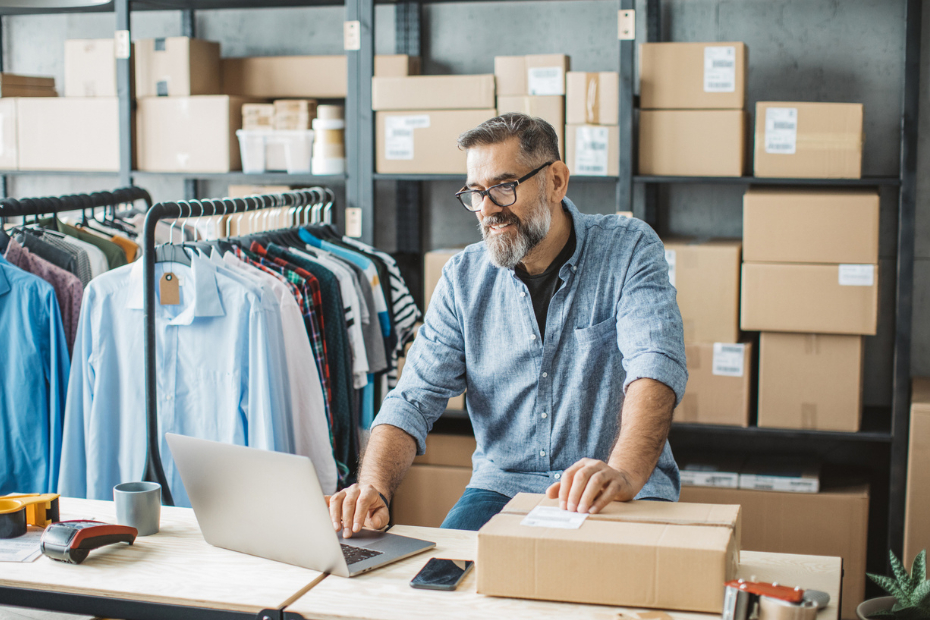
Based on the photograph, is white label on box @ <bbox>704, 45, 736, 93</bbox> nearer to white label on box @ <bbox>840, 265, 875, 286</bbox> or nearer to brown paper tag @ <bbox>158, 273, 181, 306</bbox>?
white label on box @ <bbox>840, 265, 875, 286</bbox>

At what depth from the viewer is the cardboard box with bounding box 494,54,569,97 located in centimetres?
298

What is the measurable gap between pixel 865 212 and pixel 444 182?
156 cm

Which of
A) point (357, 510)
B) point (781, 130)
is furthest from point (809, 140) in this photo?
point (357, 510)

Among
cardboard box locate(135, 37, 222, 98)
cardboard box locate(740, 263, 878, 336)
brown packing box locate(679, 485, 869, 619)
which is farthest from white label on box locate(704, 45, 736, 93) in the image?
cardboard box locate(135, 37, 222, 98)

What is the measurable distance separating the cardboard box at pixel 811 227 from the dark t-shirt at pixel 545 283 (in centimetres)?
105

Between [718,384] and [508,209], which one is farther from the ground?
[508,209]

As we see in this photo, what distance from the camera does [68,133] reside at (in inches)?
136

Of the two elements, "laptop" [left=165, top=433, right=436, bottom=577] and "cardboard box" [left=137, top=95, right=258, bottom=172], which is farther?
"cardboard box" [left=137, top=95, right=258, bottom=172]

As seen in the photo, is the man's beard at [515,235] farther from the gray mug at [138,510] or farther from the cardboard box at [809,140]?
the cardboard box at [809,140]

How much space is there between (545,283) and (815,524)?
4.99 ft

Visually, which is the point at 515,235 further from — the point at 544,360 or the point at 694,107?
the point at 694,107

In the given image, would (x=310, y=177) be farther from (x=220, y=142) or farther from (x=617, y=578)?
(x=617, y=578)

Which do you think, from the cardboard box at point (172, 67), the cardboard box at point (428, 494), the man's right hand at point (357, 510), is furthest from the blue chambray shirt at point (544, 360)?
the cardboard box at point (172, 67)

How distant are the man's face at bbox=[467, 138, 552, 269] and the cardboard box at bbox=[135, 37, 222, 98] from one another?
1866 millimetres
